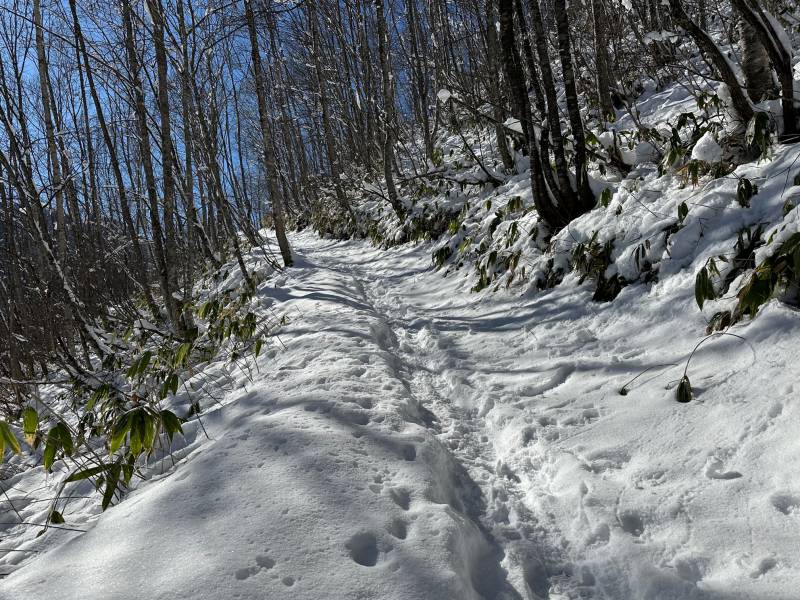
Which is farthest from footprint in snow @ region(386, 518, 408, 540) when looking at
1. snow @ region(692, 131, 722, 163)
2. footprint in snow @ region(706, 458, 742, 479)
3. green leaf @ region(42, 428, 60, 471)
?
snow @ region(692, 131, 722, 163)

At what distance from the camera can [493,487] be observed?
2.38 metres

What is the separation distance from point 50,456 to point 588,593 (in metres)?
2.67

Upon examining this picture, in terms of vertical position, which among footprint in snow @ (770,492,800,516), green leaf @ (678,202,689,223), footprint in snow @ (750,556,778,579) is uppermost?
green leaf @ (678,202,689,223)

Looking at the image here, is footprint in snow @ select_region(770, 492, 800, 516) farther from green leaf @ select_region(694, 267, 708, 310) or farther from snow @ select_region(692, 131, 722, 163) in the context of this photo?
snow @ select_region(692, 131, 722, 163)

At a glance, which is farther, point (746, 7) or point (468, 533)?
point (746, 7)

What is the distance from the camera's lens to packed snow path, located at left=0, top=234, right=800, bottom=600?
1583mm

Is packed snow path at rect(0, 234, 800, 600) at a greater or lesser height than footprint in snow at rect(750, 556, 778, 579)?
greater

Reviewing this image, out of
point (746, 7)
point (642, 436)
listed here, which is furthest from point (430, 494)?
point (746, 7)

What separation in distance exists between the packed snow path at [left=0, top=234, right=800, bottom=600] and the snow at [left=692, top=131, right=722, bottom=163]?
1306mm

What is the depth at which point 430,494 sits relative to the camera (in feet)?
7.13

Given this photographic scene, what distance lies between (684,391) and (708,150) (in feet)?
8.42

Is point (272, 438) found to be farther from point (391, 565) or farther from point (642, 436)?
point (642, 436)

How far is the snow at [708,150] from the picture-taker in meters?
3.86

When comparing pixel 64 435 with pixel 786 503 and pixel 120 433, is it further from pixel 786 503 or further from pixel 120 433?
pixel 786 503
